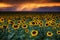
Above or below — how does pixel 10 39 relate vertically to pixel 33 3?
below

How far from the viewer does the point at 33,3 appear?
140cm

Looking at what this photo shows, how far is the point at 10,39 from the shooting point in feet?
3.48

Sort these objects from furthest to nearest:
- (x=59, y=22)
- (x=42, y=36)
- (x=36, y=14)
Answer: (x=36, y=14)
(x=59, y=22)
(x=42, y=36)

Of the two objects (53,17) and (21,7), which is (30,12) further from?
(53,17)

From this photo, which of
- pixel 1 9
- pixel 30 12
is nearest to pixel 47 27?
pixel 30 12

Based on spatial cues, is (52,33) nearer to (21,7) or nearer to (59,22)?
(59,22)

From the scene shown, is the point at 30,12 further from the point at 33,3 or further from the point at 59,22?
the point at 59,22

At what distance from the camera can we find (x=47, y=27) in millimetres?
1119

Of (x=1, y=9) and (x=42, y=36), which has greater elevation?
(x=1, y=9)

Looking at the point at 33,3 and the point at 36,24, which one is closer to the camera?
the point at 36,24

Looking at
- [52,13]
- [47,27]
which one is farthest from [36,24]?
[52,13]

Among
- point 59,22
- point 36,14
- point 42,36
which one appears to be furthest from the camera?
point 36,14

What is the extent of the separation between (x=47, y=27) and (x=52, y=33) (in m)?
0.07

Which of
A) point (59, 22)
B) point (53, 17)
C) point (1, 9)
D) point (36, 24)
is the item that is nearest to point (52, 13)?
point (53, 17)
